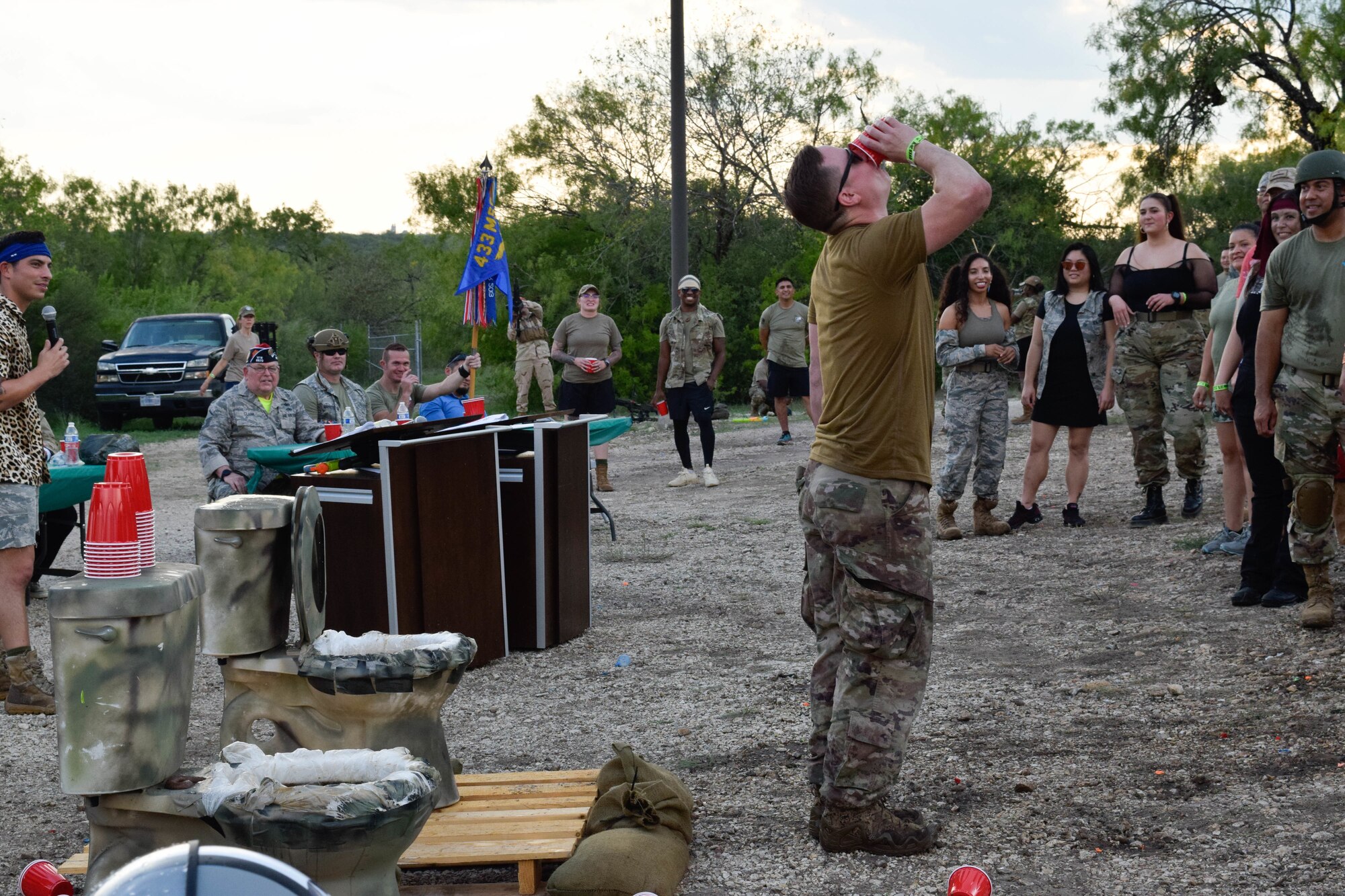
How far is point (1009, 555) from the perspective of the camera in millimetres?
8391

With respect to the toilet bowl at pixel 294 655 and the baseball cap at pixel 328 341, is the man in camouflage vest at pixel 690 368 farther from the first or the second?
the toilet bowl at pixel 294 655

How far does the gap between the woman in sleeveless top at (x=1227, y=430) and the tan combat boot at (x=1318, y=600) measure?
1.50 meters

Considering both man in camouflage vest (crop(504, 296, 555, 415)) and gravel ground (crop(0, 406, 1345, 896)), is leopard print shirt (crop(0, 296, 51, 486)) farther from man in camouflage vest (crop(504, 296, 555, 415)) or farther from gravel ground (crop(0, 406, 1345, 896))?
man in camouflage vest (crop(504, 296, 555, 415))

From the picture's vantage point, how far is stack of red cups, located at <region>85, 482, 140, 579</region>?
291 cm

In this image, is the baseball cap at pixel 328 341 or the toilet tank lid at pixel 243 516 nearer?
the toilet tank lid at pixel 243 516

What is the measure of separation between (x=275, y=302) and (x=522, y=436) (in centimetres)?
5495

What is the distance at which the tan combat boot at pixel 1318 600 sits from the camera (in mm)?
5668

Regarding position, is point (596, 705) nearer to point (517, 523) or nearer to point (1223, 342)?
point (517, 523)

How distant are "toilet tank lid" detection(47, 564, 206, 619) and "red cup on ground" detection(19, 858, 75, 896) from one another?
71 centimetres

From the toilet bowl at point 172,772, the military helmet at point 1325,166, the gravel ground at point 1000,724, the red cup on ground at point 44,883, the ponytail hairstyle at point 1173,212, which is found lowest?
the gravel ground at point 1000,724

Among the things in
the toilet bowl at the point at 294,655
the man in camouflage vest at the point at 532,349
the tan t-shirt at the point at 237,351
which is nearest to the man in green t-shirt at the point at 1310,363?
the toilet bowl at the point at 294,655

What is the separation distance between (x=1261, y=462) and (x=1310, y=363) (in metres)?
0.87

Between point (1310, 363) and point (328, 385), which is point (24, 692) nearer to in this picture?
point (328, 385)

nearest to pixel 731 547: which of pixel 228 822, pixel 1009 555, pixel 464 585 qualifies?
pixel 1009 555
